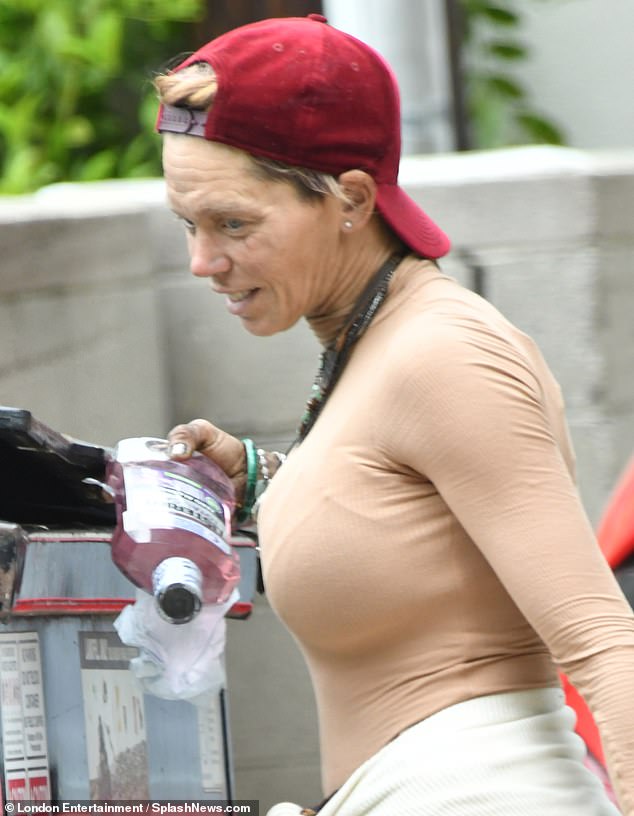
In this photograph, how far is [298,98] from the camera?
1.87m

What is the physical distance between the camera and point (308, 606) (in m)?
1.84

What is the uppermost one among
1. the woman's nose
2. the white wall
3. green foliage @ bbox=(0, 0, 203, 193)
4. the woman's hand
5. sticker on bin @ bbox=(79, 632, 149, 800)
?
the white wall

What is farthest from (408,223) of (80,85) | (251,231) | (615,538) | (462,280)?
(80,85)

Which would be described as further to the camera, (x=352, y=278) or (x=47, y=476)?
(x=47, y=476)

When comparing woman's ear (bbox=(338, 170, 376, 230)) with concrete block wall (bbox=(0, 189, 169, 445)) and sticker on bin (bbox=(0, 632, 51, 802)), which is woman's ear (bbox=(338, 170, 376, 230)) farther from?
concrete block wall (bbox=(0, 189, 169, 445))

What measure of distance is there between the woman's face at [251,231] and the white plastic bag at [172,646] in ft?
1.40

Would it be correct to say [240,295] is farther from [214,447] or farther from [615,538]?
[615,538]

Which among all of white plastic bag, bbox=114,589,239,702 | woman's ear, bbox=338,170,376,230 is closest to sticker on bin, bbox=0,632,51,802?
white plastic bag, bbox=114,589,239,702

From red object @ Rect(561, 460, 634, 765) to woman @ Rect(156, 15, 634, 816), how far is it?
29.0 inches

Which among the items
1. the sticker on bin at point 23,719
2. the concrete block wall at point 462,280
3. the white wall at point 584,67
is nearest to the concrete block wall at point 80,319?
the concrete block wall at point 462,280

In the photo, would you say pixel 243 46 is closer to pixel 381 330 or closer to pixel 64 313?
pixel 381 330

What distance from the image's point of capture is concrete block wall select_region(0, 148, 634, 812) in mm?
3865

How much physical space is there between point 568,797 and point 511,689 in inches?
5.7

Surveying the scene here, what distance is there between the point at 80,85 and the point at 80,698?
3027mm
